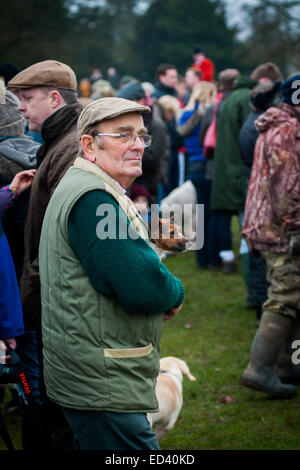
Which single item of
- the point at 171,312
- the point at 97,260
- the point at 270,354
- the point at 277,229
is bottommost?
the point at 270,354

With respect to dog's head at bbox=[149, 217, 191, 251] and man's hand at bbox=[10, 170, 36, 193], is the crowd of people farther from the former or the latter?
dog's head at bbox=[149, 217, 191, 251]

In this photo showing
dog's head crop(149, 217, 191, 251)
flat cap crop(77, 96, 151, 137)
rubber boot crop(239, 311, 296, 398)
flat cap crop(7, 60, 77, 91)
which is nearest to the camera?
flat cap crop(77, 96, 151, 137)

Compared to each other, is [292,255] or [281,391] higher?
[292,255]

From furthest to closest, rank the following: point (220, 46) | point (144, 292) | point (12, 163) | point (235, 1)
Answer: point (220, 46) < point (235, 1) < point (12, 163) < point (144, 292)

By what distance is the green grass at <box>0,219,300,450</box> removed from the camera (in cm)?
433

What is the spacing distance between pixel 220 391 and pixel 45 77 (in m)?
2.80

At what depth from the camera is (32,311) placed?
365 cm

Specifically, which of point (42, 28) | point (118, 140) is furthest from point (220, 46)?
point (118, 140)

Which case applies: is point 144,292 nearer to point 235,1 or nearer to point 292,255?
point 292,255

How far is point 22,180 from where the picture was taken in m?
3.77

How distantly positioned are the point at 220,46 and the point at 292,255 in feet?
153
